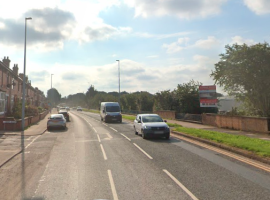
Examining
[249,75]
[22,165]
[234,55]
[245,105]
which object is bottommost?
[22,165]

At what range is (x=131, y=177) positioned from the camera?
7.10 metres

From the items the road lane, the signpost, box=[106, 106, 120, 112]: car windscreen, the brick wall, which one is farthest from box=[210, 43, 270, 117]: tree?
box=[106, 106, 120, 112]: car windscreen

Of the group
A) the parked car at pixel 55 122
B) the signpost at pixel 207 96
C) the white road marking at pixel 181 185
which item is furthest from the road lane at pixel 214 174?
the signpost at pixel 207 96

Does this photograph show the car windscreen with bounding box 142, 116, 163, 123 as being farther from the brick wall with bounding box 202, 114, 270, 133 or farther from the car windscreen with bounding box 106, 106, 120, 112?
the car windscreen with bounding box 106, 106, 120, 112

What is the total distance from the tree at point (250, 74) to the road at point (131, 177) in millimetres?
12878

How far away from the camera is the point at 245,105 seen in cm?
2569

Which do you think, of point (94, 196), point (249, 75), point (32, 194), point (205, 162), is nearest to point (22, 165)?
point (32, 194)

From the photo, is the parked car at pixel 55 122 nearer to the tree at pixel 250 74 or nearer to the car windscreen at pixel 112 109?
the car windscreen at pixel 112 109

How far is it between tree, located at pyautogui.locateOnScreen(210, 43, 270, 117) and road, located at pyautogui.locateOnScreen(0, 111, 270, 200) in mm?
12878

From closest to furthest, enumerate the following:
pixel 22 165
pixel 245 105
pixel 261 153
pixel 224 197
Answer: pixel 224 197
pixel 22 165
pixel 261 153
pixel 245 105

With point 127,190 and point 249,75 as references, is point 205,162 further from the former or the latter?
point 249,75

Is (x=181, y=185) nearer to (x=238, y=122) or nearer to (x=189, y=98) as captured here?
(x=238, y=122)

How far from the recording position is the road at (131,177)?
5.70 meters

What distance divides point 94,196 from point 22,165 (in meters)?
4.46
